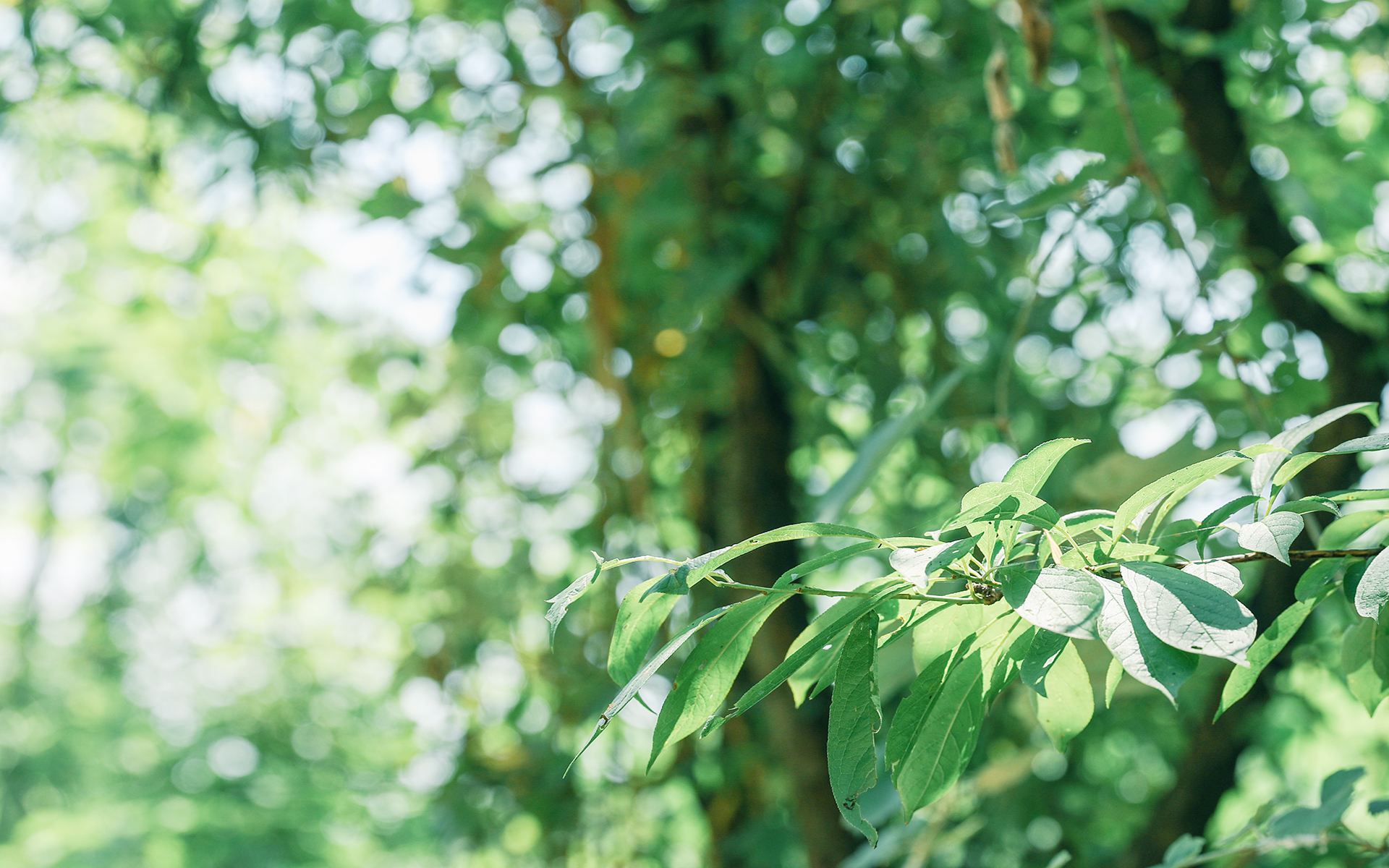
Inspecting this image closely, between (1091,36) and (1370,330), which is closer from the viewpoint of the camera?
(1370,330)

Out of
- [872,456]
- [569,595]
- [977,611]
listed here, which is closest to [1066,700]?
[977,611]

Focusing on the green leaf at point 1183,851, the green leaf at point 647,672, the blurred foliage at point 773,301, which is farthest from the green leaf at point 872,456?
the green leaf at point 647,672

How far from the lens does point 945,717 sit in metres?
0.32

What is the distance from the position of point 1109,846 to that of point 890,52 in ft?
3.13

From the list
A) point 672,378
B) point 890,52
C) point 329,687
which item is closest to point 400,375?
point 672,378

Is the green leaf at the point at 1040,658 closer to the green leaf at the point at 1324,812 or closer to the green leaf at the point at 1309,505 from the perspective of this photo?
the green leaf at the point at 1309,505

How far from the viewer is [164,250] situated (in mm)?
2797

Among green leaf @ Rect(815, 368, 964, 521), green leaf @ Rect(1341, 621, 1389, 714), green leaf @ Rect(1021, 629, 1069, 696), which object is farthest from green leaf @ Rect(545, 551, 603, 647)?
green leaf @ Rect(815, 368, 964, 521)

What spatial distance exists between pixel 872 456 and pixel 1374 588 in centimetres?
38

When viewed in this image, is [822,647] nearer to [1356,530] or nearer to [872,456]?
[1356,530]

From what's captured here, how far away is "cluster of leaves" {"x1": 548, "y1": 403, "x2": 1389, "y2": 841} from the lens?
274mm

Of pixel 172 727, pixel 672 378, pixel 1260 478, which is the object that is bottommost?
pixel 172 727

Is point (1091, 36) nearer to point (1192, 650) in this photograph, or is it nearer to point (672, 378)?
point (672, 378)

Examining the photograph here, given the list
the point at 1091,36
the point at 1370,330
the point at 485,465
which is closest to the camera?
the point at 1370,330
